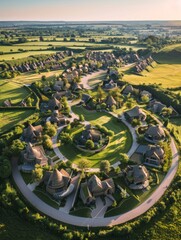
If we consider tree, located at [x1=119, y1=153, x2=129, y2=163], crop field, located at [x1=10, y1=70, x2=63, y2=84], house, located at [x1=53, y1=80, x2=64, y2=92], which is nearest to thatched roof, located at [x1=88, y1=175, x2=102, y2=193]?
tree, located at [x1=119, y1=153, x2=129, y2=163]

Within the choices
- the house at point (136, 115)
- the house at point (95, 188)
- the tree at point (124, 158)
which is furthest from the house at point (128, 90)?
the house at point (95, 188)

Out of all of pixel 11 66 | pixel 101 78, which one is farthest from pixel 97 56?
pixel 11 66

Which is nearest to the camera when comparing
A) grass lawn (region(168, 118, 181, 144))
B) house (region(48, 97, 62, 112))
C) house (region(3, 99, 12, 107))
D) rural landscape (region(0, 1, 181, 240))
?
rural landscape (region(0, 1, 181, 240))

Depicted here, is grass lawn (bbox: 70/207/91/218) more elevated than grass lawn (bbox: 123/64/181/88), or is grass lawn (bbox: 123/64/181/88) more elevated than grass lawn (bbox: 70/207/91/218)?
grass lawn (bbox: 123/64/181/88)

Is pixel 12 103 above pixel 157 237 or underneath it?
above

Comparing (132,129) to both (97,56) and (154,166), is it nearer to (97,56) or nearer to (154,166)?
(154,166)

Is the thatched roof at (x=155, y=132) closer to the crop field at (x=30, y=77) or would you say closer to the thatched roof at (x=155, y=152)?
the thatched roof at (x=155, y=152)

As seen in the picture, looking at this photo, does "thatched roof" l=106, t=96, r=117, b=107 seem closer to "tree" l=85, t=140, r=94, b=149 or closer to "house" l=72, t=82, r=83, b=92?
"house" l=72, t=82, r=83, b=92
